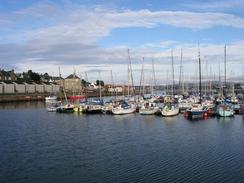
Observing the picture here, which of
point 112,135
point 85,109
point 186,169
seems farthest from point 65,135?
point 85,109

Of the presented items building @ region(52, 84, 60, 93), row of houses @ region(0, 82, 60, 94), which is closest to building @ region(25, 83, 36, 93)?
row of houses @ region(0, 82, 60, 94)

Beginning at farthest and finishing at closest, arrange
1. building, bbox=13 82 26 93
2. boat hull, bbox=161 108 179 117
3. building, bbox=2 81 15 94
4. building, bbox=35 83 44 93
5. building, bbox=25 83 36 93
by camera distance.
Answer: building, bbox=35 83 44 93
building, bbox=25 83 36 93
building, bbox=13 82 26 93
building, bbox=2 81 15 94
boat hull, bbox=161 108 179 117

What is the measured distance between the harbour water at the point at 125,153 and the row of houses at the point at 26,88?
90371mm

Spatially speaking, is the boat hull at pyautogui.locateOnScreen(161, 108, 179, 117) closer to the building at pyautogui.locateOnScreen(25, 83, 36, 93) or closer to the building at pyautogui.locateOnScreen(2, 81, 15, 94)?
the building at pyautogui.locateOnScreen(2, 81, 15, 94)

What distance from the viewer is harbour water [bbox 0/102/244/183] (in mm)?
20328

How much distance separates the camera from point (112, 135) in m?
35.3

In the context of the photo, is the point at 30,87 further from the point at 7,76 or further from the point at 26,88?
the point at 7,76

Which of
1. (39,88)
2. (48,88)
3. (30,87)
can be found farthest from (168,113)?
(48,88)

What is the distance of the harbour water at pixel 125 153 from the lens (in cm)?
2033

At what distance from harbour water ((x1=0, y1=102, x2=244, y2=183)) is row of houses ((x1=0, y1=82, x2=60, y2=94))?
90.4m

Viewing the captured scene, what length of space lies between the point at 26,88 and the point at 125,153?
11858cm

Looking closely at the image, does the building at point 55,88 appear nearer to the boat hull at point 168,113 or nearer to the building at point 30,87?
the building at point 30,87

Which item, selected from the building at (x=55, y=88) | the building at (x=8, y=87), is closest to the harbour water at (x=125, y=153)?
the building at (x=8, y=87)

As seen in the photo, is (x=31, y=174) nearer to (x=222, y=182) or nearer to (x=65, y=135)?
(x=222, y=182)
